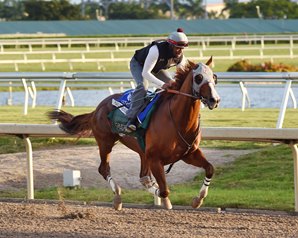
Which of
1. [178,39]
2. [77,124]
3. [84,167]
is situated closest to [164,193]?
[178,39]

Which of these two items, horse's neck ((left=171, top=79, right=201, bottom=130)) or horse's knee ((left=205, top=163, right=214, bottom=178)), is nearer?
horse's neck ((left=171, top=79, right=201, bottom=130))

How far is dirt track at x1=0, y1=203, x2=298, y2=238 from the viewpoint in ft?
26.3

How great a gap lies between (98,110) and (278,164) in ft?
8.05

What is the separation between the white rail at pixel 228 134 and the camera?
369 inches

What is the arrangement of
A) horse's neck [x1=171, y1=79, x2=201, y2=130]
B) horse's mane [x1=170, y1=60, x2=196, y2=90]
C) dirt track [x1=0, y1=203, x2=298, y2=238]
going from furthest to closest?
horse's mane [x1=170, y1=60, x2=196, y2=90], horse's neck [x1=171, y1=79, x2=201, y2=130], dirt track [x1=0, y1=203, x2=298, y2=238]

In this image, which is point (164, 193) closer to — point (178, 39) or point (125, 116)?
point (125, 116)

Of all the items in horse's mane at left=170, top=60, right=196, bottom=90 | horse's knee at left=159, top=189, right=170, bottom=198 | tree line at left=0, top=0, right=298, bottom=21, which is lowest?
tree line at left=0, top=0, right=298, bottom=21

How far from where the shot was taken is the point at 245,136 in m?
9.73

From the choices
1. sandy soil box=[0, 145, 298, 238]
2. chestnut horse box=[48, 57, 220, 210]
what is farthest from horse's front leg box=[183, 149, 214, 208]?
sandy soil box=[0, 145, 298, 238]

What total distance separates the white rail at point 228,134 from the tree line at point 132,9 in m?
41.0

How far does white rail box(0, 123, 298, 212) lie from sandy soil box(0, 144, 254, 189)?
1019mm

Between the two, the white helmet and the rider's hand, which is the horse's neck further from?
the white helmet

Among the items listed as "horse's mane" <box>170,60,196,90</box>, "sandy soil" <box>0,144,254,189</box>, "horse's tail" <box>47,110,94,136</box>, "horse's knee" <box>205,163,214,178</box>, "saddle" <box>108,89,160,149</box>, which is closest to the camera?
"horse's knee" <box>205,163,214,178</box>

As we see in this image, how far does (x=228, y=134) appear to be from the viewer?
9.83 meters
